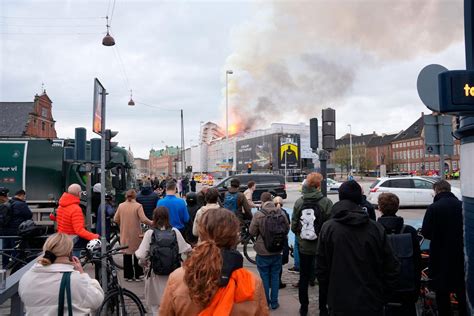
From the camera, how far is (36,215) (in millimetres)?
13188

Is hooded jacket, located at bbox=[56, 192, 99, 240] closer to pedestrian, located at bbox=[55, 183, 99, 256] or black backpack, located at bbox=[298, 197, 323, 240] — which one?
pedestrian, located at bbox=[55, 183, 99, 256]

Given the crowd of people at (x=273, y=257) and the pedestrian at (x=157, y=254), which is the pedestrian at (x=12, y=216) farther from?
the pedestrian at (x=157, y=254)

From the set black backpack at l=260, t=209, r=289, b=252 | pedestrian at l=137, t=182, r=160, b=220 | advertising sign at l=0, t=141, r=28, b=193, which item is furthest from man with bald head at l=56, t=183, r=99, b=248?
advertising sign at l=0, t=141, r=28, b=193

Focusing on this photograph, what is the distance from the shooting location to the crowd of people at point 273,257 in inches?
81.4

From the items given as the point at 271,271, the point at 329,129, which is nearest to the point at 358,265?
the point at 271,271

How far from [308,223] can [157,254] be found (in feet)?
7.13

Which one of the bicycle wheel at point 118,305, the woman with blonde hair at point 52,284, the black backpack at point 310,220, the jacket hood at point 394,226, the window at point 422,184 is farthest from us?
the window at point 422,184

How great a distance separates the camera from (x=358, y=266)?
3.30 m

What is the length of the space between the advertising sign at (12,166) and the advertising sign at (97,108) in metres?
9.71

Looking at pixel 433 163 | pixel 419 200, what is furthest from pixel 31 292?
pixel 433 163

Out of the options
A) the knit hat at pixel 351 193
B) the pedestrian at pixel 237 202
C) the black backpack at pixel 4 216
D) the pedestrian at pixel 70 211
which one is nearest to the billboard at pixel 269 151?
the pedestrian at pixel 237 202

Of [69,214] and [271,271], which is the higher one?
[69,214]

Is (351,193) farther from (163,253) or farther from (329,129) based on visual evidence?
(329,129)

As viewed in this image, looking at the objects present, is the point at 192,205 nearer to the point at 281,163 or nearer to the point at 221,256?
the point at 221,256
